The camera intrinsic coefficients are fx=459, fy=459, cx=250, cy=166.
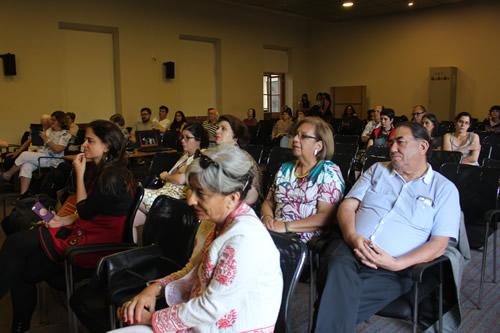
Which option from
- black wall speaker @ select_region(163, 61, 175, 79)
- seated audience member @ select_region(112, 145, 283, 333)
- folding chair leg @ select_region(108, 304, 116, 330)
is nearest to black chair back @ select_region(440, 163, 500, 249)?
seated audience member @ select_region(112, 145, 283, 333)

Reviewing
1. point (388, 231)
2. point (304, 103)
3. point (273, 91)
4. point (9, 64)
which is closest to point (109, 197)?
point (388, 231)

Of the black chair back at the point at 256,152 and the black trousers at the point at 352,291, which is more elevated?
the black chair back at the point at 256,152

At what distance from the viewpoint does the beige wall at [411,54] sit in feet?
37.3

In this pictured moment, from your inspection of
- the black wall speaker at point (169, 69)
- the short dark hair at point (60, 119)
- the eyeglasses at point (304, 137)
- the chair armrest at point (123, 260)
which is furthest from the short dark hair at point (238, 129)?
the black wall speaker at point (169, 69)

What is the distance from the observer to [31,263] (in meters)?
2.53

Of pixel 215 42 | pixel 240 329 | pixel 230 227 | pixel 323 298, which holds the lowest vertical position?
pixel 323 298

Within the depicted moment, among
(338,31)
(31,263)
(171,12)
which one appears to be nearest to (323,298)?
(31,263)

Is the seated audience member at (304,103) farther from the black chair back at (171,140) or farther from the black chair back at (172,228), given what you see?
the black chair back at (172,228)

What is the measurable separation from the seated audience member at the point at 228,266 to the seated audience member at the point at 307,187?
117 cm

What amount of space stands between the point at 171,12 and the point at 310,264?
9633 millimetres

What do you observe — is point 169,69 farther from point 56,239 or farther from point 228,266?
point 228,266

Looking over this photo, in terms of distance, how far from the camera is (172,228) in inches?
94.9

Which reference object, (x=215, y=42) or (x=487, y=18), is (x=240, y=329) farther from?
(x=487, y=18)

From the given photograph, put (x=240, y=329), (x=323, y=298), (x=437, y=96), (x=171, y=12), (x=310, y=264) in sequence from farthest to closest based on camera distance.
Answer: (x=437, y=96) < (x=171, y=12) < (x=310, y=264) < (x=323, y=298) < (x=240, y=329)
